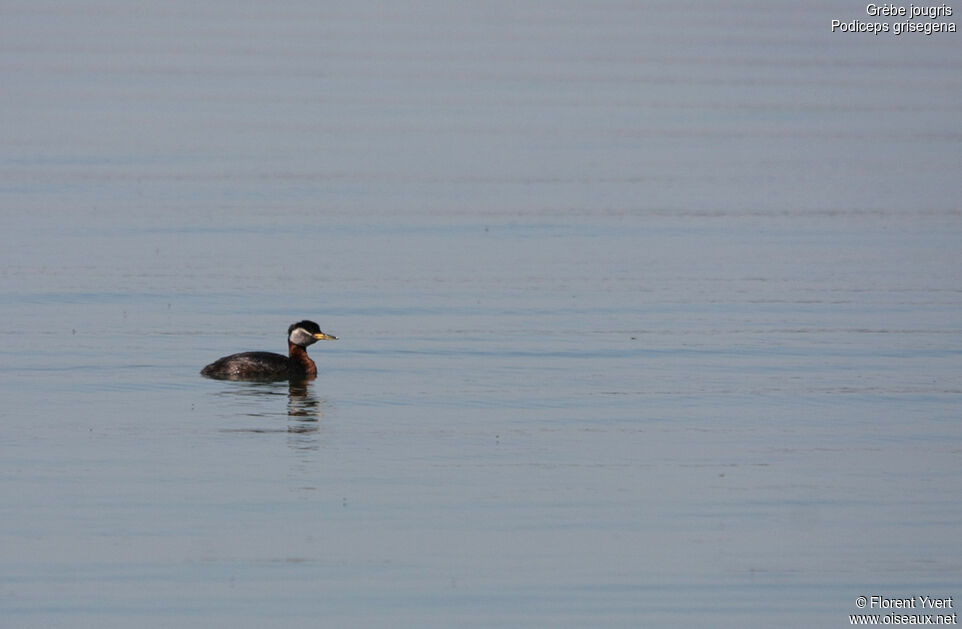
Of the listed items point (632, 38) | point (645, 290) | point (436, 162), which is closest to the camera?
point (645, 290)

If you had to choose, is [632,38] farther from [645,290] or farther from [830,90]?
[645,290]

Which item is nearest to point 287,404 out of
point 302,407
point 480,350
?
point 302,407

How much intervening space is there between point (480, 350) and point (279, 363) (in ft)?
6.92

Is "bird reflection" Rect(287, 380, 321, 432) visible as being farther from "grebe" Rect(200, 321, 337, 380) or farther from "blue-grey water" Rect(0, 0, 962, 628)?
"grebe" Rect(200, 321, 337, 380)

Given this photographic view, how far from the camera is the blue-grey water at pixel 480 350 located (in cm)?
1300

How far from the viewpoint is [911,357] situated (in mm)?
20734

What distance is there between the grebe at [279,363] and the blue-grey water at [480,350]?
290 millimetres

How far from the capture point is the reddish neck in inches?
798

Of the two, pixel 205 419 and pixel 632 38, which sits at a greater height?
pixel 632 38

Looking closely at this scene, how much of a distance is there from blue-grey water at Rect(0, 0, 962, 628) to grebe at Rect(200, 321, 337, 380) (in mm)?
290

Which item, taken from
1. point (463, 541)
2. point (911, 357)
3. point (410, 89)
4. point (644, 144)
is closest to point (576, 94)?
point (410, 89)

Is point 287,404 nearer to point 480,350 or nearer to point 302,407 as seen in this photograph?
point 302,407

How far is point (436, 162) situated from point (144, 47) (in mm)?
24140

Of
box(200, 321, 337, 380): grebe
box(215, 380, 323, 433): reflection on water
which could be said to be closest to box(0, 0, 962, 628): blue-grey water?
box(215, 380, 323, 433): reflection on water
